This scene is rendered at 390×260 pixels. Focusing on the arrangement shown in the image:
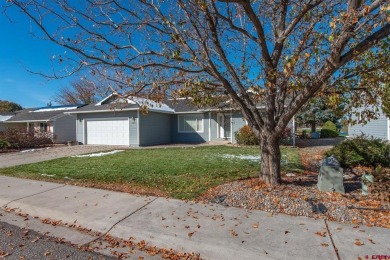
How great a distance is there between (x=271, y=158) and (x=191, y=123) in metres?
16.5

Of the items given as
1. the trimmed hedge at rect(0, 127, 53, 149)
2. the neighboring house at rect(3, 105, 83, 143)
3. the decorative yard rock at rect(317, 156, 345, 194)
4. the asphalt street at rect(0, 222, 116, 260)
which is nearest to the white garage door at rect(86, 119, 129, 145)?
the trimmed hedge at rect(0, 127, 53, 149)

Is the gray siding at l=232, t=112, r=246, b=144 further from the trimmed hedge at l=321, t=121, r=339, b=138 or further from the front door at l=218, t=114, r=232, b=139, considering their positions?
the trimmed hedge at l=321, t=121, r=339, b=138

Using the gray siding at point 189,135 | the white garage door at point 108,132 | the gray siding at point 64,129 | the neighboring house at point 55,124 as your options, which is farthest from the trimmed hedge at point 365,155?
the gray siding at point 64,129

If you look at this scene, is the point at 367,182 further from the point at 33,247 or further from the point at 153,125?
the point at 153,125

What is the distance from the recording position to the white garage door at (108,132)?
20.1m

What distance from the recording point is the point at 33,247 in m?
3.84

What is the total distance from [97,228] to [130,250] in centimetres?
98

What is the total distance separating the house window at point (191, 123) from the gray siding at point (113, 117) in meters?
4.52

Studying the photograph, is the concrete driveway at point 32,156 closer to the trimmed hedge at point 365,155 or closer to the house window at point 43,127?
the house window at point 43,127

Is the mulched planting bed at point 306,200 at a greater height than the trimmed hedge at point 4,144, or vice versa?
the trimmed hedge at point 4,144

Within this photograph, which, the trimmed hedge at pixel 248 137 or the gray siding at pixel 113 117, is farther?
the gray siding at pixel 113 117

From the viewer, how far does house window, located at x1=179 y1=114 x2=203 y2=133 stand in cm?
2184

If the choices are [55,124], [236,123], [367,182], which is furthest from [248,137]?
[55,124]

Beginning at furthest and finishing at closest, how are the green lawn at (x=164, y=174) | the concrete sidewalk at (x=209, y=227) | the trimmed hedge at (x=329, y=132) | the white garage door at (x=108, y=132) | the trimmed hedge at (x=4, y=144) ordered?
the trimmed hedge at (x=329, y=132), the white garage door at (x=108, y=132), the trimmed hedge at (x=4, y=144), the green lawn at (x=164, y=174), the concrete sidewalk at (x=209, y=227)
